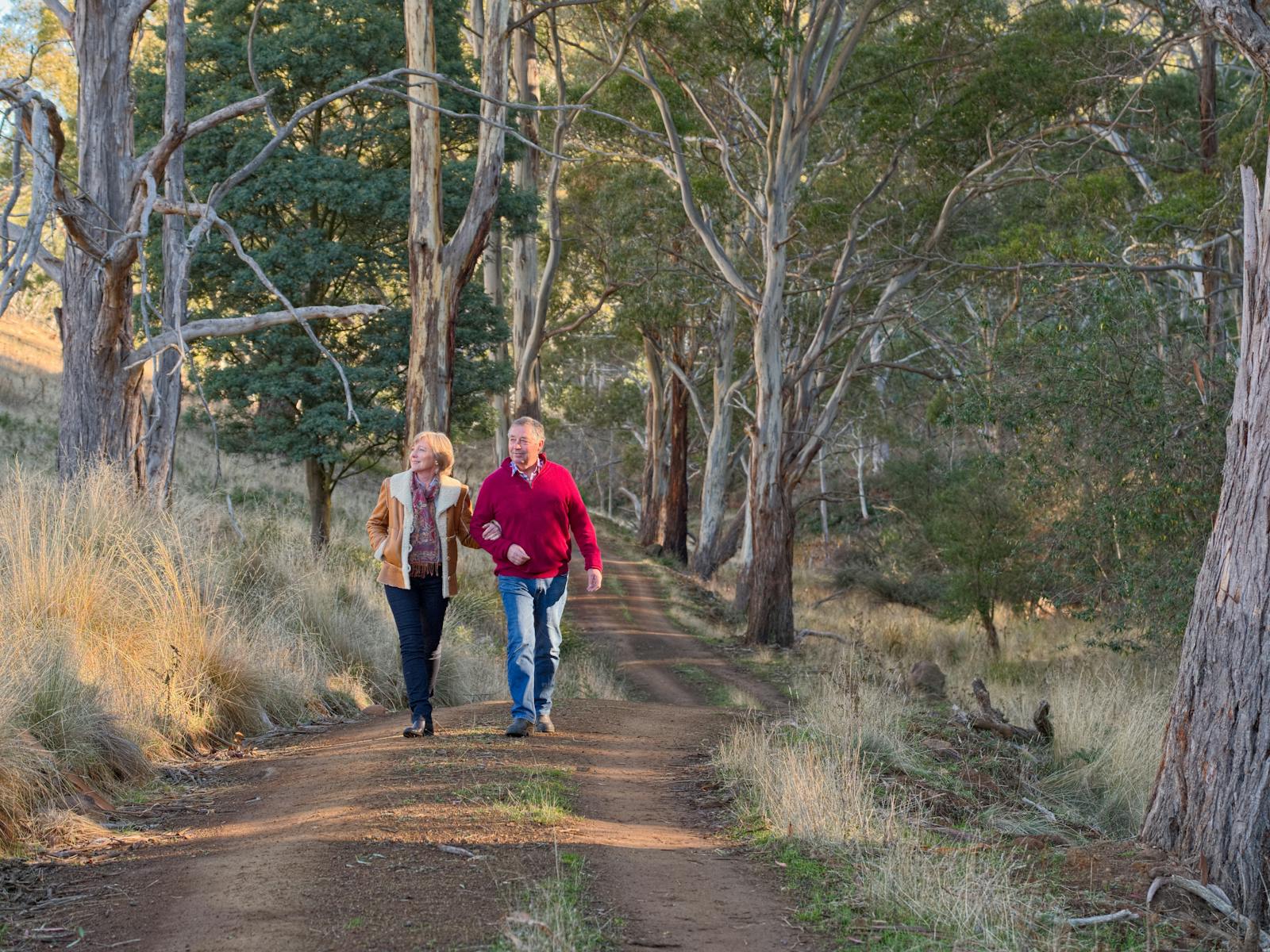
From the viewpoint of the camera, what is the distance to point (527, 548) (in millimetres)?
6812

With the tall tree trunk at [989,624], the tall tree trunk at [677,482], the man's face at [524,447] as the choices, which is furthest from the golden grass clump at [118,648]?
the tall tree trunk at [677,482]

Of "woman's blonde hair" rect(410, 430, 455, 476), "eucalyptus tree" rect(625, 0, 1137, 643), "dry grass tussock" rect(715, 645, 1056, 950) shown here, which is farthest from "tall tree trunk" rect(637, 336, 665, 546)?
"dry grass tussock" rect(715, 645, 1056, 950)

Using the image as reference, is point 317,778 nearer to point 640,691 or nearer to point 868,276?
point 640,691

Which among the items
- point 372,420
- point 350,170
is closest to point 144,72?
point 350,170

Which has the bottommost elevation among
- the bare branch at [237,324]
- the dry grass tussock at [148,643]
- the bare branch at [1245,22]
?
the dry grass tussock at [148,643]

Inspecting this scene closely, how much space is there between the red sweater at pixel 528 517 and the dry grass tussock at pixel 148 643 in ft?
6.18

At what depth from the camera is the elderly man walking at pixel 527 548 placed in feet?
22.4

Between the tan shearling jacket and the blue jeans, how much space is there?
1.09ft

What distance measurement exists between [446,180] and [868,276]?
Result: 23.1ft

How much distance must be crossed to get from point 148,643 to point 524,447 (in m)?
2.39

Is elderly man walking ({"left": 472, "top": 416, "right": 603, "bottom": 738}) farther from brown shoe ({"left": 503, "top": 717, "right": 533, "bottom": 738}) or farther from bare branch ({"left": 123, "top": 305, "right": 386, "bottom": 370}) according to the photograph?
bare branch ({"left": 123, "top": 305, "right": 386, "bottom": 370})

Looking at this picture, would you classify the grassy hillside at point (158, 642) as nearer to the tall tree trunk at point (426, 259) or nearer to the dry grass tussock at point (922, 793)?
the tall tree trunk at point (426, 259)

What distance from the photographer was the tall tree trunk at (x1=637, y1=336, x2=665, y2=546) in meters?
33.2

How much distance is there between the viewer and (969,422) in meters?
15.0
